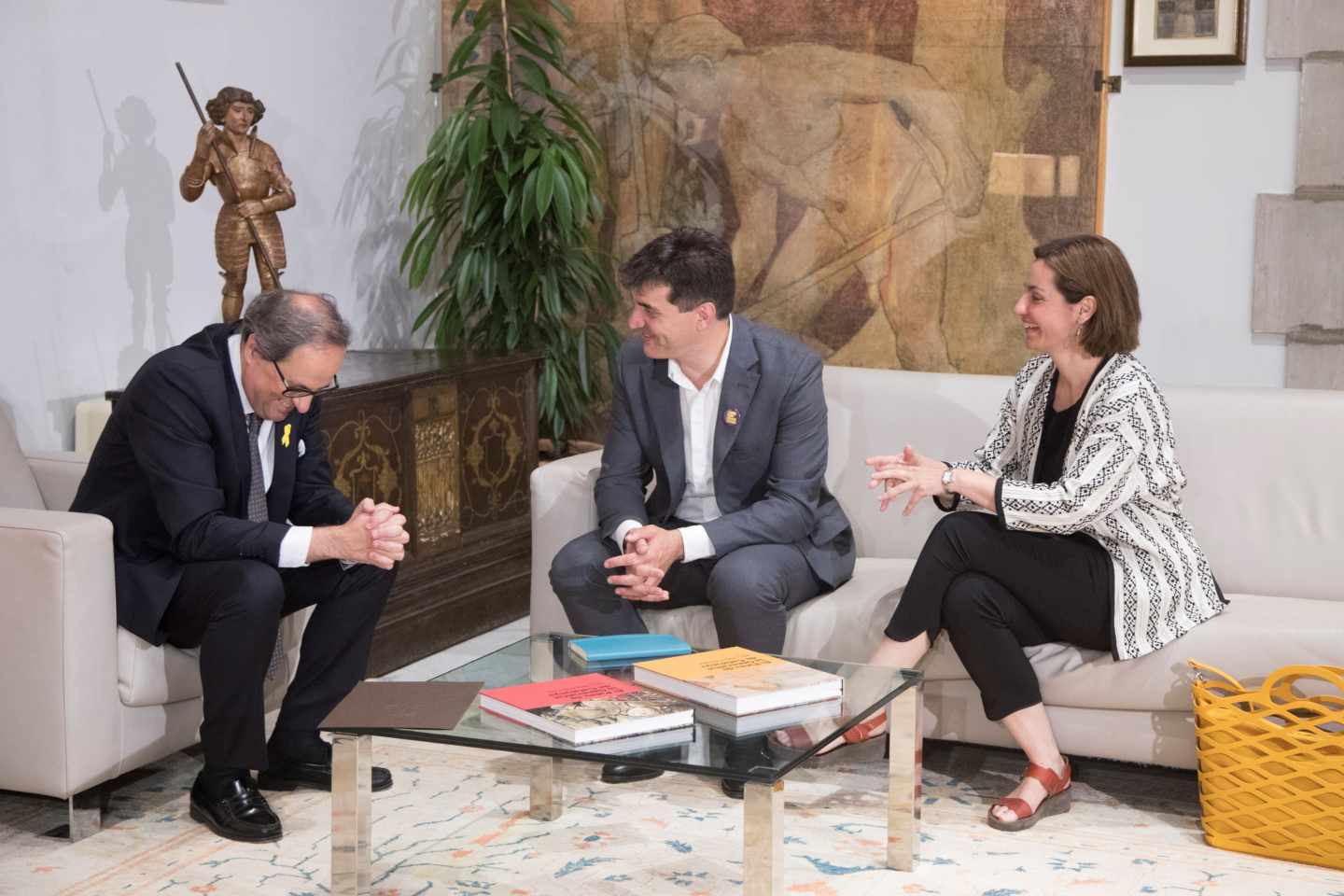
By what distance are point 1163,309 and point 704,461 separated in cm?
206

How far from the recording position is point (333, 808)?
266 cm

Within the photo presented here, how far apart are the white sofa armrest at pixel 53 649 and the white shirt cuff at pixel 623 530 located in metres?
1.06

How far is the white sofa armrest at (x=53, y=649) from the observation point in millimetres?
3014

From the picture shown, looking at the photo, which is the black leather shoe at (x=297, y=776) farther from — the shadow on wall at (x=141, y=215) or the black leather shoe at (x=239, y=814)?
the shadow on wall at (x=141, y=215)

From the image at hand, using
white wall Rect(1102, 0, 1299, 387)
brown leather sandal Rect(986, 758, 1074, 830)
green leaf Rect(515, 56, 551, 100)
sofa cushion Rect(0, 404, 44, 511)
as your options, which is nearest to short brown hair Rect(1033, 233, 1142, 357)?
brown leather sandal Rect(986, 758, 1074, 830)

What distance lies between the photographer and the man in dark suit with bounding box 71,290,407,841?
3131mm

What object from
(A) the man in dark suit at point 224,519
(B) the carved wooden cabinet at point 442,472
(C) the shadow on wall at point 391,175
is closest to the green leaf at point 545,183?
(B) the carved wooden cabinet at point 442,472

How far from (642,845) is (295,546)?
3.00 feet

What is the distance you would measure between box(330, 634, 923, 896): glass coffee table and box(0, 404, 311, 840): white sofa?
643 millimetres

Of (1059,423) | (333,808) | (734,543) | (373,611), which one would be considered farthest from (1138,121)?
(333,808)

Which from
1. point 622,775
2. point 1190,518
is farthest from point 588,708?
point 1190,518

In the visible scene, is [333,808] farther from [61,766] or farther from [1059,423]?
[1059,423]

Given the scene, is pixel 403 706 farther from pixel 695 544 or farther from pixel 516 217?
pixel 516 217

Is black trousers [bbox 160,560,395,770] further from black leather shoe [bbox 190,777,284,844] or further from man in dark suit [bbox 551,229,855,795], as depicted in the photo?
man in dark suit [bbox 551,229,855,795]
